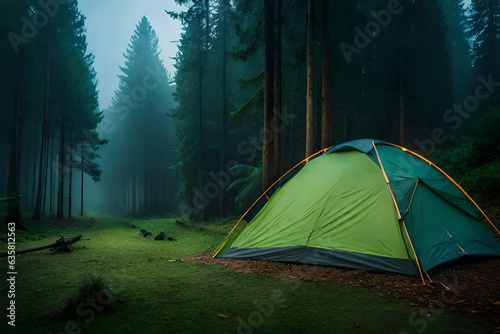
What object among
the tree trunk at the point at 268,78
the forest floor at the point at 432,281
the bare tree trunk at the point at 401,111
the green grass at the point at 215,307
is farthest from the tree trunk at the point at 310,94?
the bare tree trunk at the point at 401,111

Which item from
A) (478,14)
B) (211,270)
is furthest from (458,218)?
(478,14)

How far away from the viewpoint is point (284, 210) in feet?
22.1

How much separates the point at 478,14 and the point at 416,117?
13.7 m

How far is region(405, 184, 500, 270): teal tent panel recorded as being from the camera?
5.23 m

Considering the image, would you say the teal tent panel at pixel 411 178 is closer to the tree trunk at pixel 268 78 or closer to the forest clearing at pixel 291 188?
the forest clearing at pixel 291 188

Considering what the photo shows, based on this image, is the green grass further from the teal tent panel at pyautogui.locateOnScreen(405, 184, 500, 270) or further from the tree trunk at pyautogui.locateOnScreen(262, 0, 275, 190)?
the tree trunk at pyautogui.locateOnScreen(262, 0, 275, 190)

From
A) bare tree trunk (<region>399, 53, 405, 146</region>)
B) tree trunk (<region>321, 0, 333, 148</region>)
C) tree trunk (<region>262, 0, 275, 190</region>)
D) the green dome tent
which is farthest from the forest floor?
bare tree trunk (<region>399, 53, 405, 146</region>)

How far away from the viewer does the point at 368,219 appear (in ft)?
18.6

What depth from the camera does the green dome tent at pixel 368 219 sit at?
209 inches

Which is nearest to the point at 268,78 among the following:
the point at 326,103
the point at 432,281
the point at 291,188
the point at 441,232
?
the point at 326,103

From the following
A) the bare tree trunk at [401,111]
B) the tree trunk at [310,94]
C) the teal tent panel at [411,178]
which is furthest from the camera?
the bare tree trunk at [401,111]

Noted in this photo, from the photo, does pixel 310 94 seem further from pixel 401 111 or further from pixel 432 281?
pixel 401 111

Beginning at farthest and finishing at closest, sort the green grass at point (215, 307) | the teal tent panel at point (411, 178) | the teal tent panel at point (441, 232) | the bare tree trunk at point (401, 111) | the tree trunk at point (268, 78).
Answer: the bare tree trunk at point (401, 111) < the tree trunk at point (268, 78) < the teal tent panel at point (411, 178) < the teal tent panel at point (441, 232) < the green grass at point (215, 307)

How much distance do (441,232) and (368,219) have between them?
1.32 metres
